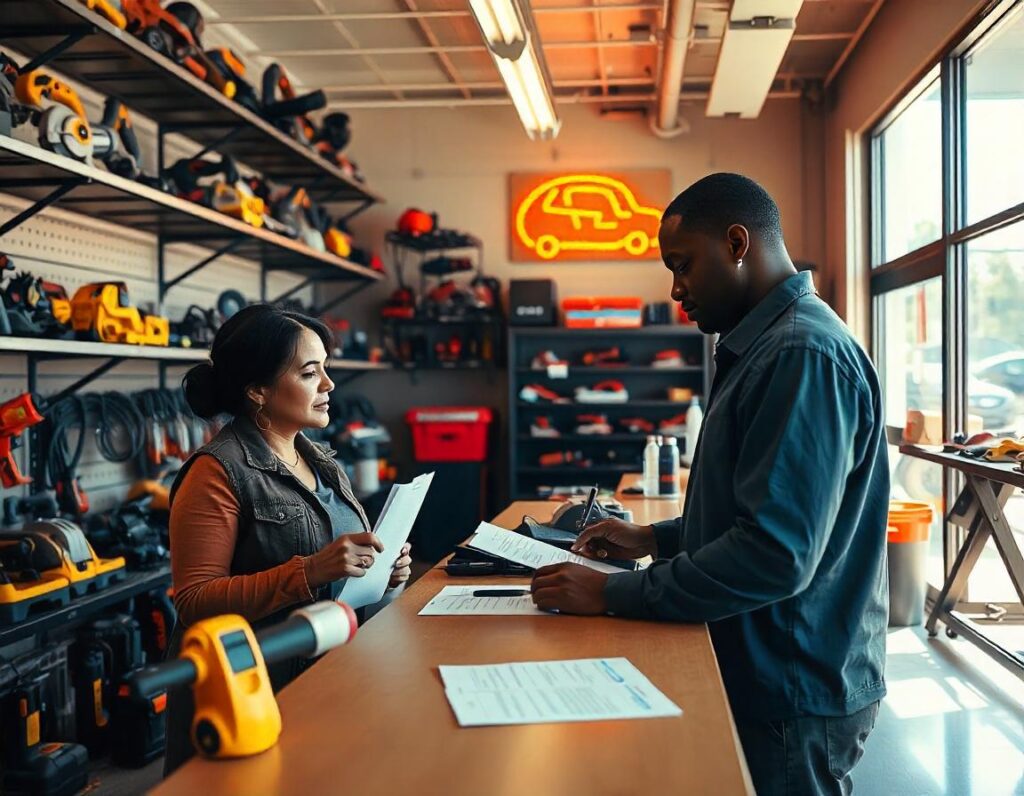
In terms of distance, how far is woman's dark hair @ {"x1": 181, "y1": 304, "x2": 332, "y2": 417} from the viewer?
2.30 meters

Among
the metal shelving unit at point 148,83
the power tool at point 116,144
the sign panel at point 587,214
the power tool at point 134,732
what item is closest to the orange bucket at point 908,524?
the sign panel at point 587,214

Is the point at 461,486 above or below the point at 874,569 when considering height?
below

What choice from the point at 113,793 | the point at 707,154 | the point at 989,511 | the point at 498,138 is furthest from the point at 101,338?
the point at 707,154

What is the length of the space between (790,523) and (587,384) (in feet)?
20.8

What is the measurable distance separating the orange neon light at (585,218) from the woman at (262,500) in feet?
17.8

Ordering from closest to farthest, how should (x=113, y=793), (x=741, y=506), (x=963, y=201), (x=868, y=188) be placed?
(x=741, y=506) < (x=113, y=793) < (x=963, y=201) < (x=868, y=188)

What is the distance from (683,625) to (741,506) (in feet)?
1.21

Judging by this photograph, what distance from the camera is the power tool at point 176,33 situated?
3.95 metres

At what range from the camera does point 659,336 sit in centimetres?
760

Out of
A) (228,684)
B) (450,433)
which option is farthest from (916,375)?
(228,684)

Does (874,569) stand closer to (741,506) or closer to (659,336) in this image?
(741,506)

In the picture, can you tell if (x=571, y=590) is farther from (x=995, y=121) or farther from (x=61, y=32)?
(x=995, y=121)

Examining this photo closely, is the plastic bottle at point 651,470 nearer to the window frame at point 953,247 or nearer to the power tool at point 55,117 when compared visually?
the window frame at point 953,247

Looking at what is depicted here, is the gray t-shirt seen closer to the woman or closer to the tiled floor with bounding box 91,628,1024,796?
the woman
